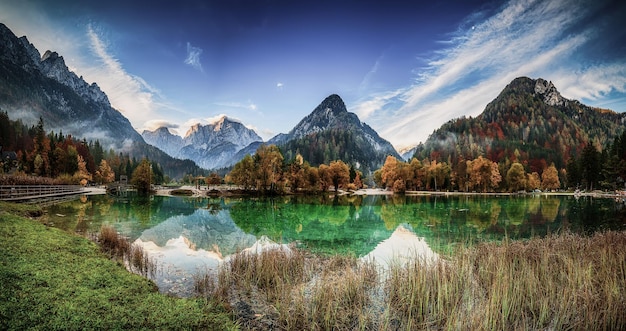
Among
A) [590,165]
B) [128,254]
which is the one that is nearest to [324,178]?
[590,165]

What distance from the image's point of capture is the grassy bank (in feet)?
25.8

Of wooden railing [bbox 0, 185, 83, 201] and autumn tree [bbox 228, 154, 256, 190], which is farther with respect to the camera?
autumn tree [bbox 228, 154, 256, 190]

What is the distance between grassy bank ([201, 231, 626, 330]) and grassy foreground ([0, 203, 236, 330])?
5.43 feet

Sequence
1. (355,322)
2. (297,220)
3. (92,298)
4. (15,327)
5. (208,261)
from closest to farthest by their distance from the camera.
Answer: (15,327) < (92,298) < (355,322) < (208,261) < (297,220)

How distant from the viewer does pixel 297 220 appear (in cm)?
3400

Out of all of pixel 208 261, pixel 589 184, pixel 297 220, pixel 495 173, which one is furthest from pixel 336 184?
pixel 208 261

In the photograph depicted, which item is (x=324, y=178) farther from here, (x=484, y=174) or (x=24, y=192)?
(x=24, y=192)

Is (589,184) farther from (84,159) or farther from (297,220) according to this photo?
(84,159)

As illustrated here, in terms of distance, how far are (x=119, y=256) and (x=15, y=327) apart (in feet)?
31.8

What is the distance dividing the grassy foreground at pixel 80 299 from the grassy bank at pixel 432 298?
1.66 m

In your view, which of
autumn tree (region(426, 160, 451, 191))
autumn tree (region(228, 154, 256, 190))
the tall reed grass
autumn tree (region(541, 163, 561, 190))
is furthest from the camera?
autumn tree (region(541, 163, 561, 190))

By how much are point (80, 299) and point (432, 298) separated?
9.64m

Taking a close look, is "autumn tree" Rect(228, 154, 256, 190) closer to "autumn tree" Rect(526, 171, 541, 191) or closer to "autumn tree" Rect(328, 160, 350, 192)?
"autumn tree" Rect(328, 160, 350, 192)

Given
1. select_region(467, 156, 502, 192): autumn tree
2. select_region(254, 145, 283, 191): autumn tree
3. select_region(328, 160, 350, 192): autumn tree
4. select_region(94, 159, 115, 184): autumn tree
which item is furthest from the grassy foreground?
select_region(94, 159, 115, 184): autumn tree
